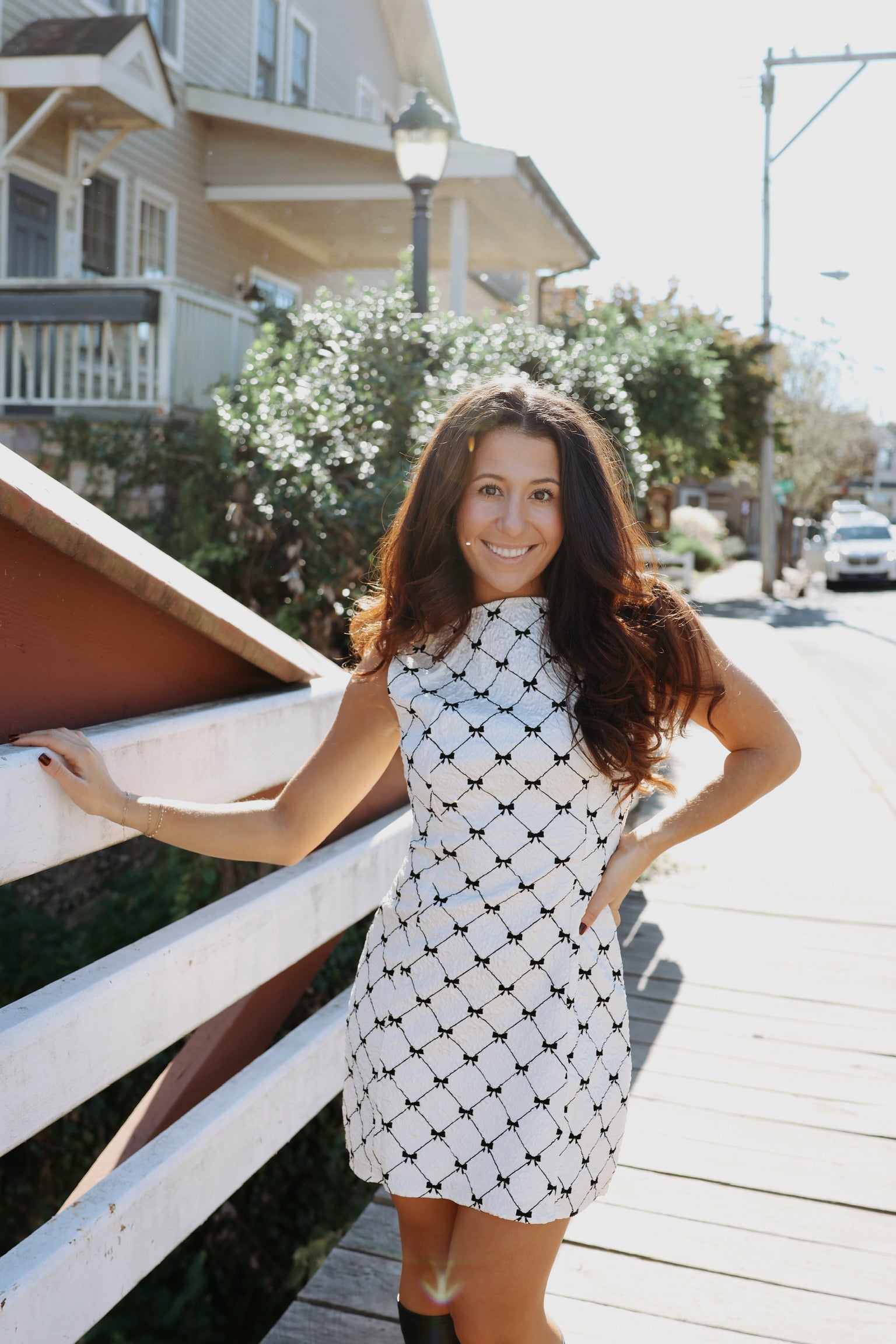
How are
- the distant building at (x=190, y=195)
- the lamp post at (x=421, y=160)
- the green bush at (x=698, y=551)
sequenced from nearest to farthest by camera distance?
the lamp post at (x=421, y=160)
the distant building at (x=190, y=195)
the green bush at (x=698, y=551)

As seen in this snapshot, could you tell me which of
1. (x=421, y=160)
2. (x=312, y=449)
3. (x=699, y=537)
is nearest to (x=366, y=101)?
(x=421, y=160)

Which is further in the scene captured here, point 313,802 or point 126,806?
point 313,802

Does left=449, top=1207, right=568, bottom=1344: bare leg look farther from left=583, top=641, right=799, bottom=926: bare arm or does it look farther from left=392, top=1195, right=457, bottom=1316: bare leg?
left=583, top=641, right=799, bottom=926: bare arm

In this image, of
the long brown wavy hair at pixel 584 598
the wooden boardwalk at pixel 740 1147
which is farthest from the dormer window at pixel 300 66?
the long brown wavy hair at pixel 584 598

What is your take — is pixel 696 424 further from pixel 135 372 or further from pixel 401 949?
pixel 401 949

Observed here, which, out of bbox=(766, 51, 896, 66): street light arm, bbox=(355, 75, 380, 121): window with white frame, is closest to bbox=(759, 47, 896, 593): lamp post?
Answer: bbox=(766, 51, 896, 66): street light arm

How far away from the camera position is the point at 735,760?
6.26 ft

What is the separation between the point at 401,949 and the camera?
5.59ft

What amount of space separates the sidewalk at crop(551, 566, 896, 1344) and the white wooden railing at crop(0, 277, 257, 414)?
6.02 meters

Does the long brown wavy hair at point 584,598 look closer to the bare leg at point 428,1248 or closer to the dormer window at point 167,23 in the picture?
the bare leg at point 428,1248

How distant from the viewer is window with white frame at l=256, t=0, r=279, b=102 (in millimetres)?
15305

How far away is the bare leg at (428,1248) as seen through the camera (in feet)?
5.50

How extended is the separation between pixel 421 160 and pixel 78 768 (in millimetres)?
6616

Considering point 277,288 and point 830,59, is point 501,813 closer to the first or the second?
point 277,288
